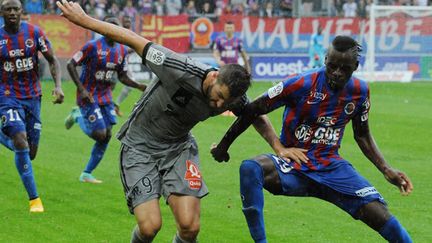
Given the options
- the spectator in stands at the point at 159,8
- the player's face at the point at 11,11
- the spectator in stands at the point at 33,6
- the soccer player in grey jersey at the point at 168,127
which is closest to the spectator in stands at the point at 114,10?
the spectator in stands at the point at 159,8

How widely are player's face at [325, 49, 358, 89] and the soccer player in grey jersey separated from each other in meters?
0.71

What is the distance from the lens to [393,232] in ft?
25.4

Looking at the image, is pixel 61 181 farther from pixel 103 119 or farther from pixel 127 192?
pixel 127 192

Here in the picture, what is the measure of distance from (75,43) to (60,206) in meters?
23.2

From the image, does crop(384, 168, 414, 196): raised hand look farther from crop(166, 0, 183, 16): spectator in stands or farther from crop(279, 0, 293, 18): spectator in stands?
crop(279, 0, 293, 18): spectator in stands

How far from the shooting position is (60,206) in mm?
11656

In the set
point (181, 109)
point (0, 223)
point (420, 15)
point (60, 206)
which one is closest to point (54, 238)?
point (0, 223)

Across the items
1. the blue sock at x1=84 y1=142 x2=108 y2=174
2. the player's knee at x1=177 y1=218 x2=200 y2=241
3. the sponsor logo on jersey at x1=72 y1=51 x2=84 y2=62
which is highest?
the player's knee at x1=177 y1=218 x2=200 y2=241

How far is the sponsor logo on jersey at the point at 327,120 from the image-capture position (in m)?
7.95

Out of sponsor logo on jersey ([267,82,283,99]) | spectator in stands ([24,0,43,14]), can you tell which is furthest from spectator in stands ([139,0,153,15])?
sponsor logo on jersey ([267,82,283,99])

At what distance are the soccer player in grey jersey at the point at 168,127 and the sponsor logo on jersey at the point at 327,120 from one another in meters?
0.40

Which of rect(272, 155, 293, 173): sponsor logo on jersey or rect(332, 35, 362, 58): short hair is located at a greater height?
rect(332, 35, 362, 58): short hair

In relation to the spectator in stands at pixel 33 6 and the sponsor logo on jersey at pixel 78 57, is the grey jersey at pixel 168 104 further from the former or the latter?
the spectator in stands at pixel 33 6

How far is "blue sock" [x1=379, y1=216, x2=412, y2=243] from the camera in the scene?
7.72 meters
